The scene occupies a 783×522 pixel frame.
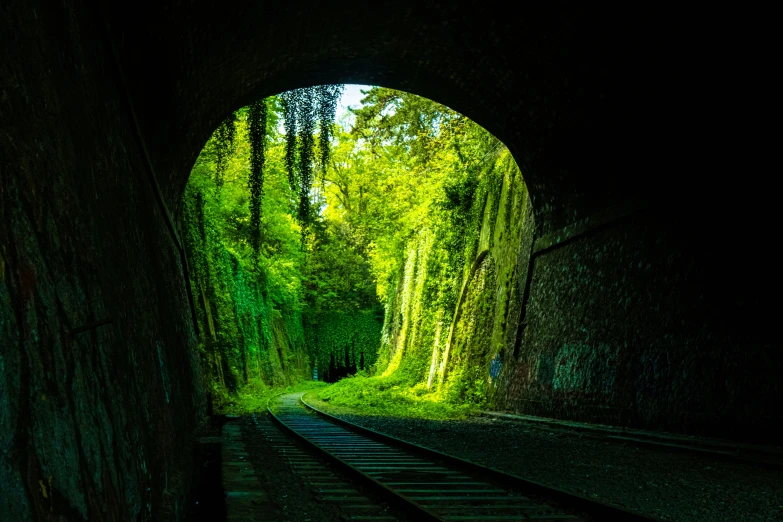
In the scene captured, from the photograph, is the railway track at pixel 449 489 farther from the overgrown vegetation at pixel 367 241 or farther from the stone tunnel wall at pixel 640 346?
the overgrown vegetation at pixel 367 241

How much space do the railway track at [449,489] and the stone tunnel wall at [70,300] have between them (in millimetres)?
1884

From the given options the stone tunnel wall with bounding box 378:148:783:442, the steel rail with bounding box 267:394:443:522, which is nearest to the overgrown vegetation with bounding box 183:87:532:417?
the stone tunnel wall with bounding box 378:148:783:442

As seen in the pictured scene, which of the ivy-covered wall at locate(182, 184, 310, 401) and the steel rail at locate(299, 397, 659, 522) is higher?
the ivy-covered wall at locate(182, 184, 310, 401)

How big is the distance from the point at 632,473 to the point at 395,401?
13312 mm

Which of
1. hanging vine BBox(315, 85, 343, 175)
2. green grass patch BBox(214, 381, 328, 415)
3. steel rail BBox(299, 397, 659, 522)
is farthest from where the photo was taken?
green grass patch BBox(214, 381, 328, 415)

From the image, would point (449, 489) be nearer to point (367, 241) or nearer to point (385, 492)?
point (385, 492)

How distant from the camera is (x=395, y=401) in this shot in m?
19.4

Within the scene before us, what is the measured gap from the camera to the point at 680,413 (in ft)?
27.7

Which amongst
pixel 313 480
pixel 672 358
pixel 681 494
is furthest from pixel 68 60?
pixel 672 358

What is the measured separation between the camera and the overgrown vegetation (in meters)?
16.0

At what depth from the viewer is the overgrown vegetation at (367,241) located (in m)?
16.0

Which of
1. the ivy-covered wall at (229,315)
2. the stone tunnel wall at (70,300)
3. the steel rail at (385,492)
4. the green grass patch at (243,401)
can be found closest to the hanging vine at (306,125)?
the ivy-covered wall at (229,315)

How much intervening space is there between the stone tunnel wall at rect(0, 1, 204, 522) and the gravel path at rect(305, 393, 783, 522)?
140 inches

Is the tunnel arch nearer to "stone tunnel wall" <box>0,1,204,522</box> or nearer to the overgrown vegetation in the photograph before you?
the overgrown vegetation
